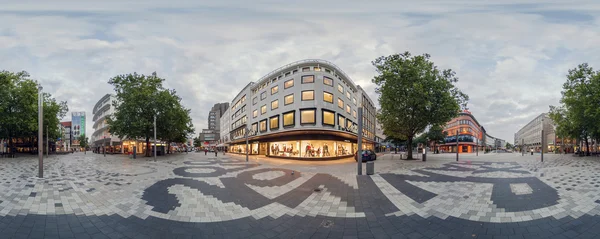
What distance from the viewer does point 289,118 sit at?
105ft

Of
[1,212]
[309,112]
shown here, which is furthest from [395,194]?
[309,112]

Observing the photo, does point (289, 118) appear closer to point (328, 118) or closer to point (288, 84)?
point (288, 84)

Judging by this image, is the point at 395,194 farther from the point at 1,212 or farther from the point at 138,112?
the point at 138,112

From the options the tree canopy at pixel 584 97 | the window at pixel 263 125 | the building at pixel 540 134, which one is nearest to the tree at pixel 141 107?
the window at pixel 263 125

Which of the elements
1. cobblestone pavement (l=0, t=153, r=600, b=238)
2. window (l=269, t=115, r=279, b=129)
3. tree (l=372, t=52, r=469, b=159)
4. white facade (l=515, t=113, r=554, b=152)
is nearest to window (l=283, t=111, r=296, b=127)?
window (l=269, t=115, r=279, b=129)

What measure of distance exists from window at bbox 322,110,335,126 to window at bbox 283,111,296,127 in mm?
3870

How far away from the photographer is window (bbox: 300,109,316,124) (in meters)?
30.1

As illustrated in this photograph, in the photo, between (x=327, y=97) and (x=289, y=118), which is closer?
(x=327, y=97)

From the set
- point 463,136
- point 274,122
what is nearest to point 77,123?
point 274,122

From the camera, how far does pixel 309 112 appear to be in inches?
1194

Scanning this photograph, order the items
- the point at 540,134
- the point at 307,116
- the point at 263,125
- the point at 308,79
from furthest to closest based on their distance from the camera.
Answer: the point at 540,134
the point at 263,125
the point at 308,79
the point at 307,116

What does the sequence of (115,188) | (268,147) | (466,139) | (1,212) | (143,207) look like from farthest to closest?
(466,139)
(268,147)
(115,188)
(143,207)
(1,212)

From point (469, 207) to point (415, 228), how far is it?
2.62 m

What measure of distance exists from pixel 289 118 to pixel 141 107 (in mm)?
20216
